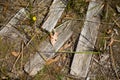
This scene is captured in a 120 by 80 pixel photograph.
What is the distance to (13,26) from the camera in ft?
12.3

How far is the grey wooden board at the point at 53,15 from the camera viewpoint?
3611 millimetres

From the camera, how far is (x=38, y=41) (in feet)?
11.9

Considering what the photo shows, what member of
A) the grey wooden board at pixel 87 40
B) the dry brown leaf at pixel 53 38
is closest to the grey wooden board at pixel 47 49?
the dry brown leaf at pixel 53 38

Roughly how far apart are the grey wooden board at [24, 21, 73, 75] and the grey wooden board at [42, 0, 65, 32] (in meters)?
0.10

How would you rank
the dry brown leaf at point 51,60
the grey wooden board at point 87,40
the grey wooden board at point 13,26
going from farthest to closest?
1. the grey wooden board at point 13,26
2. the dry brown leaf at point 51,60
3. the grey wooden board at point 87,40

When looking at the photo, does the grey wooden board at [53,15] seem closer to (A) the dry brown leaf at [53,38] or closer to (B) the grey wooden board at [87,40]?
(A) the dry brown leaf at [53,38]

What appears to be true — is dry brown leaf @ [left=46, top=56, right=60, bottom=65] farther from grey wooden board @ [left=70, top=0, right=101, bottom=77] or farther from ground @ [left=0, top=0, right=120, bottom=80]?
grey wooden board @ [left=70, top=0, right=101, bottom=77]

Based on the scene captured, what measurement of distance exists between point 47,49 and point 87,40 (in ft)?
1.66

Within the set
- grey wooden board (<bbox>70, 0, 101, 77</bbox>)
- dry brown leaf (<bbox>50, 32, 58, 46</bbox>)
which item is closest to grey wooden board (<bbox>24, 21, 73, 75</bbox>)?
dry brown leaf (<bbox>50, 32, 58, 46</bbox>)

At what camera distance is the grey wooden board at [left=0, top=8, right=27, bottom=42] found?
12.2ft

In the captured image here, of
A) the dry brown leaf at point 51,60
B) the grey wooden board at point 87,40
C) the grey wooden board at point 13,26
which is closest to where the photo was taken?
the grey wooden board at point 87,40

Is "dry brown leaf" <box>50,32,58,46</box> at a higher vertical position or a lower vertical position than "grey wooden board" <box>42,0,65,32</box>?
lower

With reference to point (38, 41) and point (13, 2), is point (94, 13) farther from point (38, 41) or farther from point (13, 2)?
point (13, 2)

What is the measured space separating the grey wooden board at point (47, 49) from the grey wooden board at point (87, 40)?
20 centimetres
